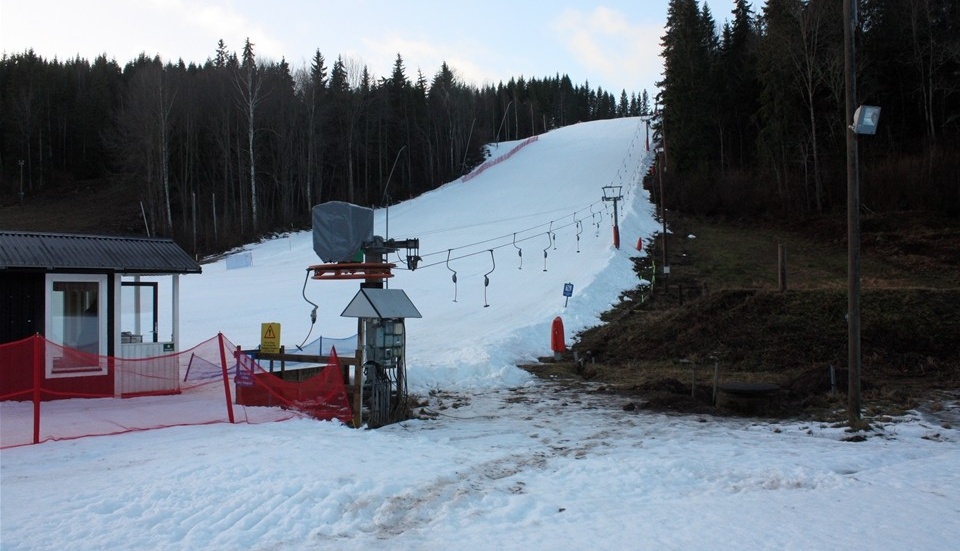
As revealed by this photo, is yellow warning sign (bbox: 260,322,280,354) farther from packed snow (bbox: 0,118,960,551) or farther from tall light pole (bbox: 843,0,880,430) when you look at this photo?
tall light pole (bbox: 843,0,880,430)

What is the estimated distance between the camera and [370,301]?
12.3 m

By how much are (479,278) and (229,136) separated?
39469mm

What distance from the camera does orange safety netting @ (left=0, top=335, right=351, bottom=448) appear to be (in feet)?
34.5

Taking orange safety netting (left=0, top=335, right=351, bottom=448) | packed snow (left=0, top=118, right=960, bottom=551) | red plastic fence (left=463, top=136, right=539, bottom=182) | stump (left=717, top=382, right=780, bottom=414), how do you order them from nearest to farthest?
1. packed snow (left=0, top=118, right=960, bottom=551)
2. orange safety netting (left=0, top=335, right=351, bottom=448)
3. stump (left=717, top=382, right=780, bottom=414)
4. red plastic fence (left=463, top=136, right=539, bottom=182)

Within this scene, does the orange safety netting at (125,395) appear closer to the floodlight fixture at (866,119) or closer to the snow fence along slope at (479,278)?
the snow fence along slope at (479,278)

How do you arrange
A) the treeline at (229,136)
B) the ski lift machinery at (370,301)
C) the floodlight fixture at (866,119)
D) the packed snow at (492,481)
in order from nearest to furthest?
the packed snow at (492,481) < the floodlight fixture at (866,119) < the ski lift machinery at (370,301) < the treeline at (229,136)

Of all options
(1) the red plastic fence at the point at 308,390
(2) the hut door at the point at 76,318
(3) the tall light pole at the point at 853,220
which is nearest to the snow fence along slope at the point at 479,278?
(1) the red plastic fence at the point at 308,390

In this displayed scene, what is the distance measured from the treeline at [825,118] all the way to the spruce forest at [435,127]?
14 cm

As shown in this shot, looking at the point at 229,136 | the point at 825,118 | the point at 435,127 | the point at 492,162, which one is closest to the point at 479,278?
the point at 825,118

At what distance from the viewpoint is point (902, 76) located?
48.8 metres

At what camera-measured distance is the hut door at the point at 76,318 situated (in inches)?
523

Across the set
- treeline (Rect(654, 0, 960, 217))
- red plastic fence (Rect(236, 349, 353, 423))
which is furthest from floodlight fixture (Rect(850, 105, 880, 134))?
treeline (Rect(654, 0, 960, 217))

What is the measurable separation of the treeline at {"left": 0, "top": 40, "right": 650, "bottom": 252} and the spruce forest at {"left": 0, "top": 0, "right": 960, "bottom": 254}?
0.77 ft

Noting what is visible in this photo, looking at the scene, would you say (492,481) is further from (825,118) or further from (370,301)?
(825,118)
